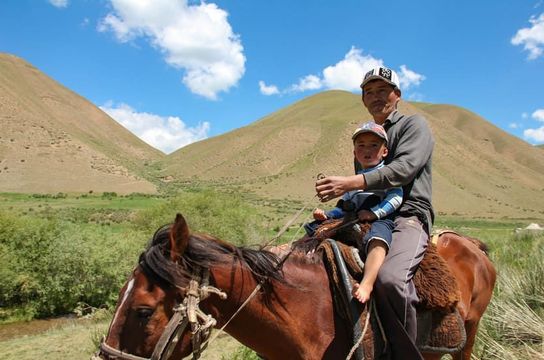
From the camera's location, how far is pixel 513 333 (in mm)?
5062

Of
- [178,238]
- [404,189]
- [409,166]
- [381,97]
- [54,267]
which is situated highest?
[381,97]

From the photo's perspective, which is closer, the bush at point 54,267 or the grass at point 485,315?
the grass at point 485,315

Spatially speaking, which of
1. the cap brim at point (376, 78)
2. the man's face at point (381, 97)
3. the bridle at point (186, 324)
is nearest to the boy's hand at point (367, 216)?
the man's face at point (381, 97)

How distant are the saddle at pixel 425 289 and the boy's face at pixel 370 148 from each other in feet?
1.86

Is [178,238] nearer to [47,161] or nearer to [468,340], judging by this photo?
[468,340]

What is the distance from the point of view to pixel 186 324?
2.34 meters

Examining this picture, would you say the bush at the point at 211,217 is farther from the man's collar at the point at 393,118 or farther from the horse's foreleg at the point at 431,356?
the man's collar at the point at 393,118

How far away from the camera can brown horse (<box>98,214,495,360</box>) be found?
2.33m

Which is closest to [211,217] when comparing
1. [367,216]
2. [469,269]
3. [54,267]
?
[54,267]

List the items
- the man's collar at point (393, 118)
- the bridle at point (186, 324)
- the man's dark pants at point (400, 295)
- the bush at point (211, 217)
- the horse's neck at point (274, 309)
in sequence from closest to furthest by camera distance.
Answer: the bridle at point (186, 324), the horse's neck at point (274, 309), the man's dark pants at point (400, 295), the man's collar at point (393, 118), the bush at point (211, 217)

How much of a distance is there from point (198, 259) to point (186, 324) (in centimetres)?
40

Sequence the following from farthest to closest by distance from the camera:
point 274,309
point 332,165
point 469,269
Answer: point 332,165 → point 469,269 → point 274,309

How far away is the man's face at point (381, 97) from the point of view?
3643mm

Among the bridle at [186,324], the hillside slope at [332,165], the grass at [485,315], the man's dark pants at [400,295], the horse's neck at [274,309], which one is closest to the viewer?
the bridle at [186,324]
